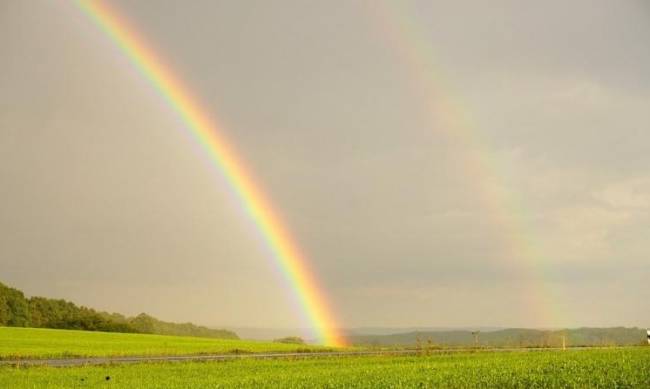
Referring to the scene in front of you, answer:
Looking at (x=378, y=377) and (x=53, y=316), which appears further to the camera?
(x=53, y=316)

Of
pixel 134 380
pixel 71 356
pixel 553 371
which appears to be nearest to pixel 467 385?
pixel 553 371

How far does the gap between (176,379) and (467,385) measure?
16323mm

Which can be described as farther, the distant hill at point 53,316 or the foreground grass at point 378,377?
the distant hill at point 53,316

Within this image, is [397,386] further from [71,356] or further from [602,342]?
[602,342]

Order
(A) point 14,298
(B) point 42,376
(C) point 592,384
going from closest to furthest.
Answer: (C) point 592,384
(B) point 42,376
(A) point 14,298

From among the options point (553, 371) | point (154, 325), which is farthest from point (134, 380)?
point (154, 325)

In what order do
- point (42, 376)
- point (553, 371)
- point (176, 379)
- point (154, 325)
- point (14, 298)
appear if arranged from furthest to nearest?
point (154, 325), point (14, 298), point (42, 376), point (176, 379), point (553, 371)

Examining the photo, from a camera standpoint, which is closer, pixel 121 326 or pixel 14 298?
pixel 121 326

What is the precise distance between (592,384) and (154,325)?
549 feet

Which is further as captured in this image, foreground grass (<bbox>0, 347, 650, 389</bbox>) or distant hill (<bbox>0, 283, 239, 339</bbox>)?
distant hill (<bbox>0, 283, 239, 339</bbox>)

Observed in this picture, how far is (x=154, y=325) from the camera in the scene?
174625 millimetres

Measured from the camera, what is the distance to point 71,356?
174 ft

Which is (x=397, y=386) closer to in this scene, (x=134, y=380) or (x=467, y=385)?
(x=467, y=385)

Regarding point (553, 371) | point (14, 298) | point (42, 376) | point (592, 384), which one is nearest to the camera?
point (592, 384)
